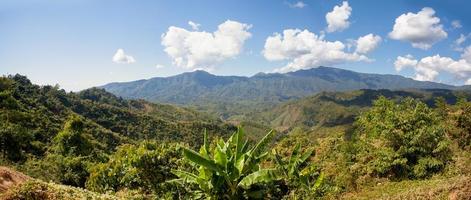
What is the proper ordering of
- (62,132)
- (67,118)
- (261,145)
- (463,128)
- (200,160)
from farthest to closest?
(67,118) → (62,132) → (463,128) → (261,145) → (200,160)

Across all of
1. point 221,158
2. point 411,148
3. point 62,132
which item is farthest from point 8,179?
point 62,132

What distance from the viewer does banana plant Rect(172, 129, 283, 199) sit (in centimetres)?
1292

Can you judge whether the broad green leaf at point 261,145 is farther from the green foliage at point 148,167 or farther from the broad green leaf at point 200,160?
the green foliage at point 148,167

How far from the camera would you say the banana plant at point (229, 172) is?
42.4 feet

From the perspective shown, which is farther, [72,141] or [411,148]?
[72,141]

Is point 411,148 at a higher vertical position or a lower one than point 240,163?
lower

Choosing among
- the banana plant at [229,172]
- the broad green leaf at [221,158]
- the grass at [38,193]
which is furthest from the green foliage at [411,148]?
the grass at [38,193]

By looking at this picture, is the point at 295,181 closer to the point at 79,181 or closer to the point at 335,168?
the point at 335,168

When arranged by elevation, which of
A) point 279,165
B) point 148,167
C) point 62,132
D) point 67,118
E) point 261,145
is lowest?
point 67,118

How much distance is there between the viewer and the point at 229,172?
517 inches

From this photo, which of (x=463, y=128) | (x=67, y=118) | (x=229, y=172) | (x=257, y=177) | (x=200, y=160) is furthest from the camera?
(x=67, y=118)

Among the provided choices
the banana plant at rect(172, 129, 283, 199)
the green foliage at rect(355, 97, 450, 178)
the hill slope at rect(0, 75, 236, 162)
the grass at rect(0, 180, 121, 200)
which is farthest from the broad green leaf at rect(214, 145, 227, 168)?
the hill slope at rect(0, 75, 236, 162)

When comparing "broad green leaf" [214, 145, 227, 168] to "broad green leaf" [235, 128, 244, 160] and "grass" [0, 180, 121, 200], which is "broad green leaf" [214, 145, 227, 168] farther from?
"grass" [0, 180, 121, 200]

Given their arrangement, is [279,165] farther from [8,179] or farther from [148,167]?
[8,179]
